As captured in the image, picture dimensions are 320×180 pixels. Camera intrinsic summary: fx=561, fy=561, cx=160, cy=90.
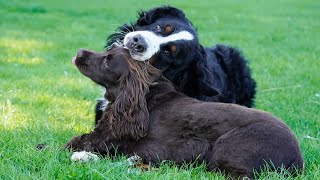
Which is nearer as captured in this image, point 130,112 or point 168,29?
point 130,112

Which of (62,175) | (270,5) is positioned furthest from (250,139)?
(270,5)

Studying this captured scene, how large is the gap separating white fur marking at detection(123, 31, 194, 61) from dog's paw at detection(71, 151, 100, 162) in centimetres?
93

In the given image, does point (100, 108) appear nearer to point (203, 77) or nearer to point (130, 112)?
point (130, 112)

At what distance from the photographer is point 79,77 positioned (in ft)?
25.9

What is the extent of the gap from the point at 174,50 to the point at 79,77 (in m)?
3.10

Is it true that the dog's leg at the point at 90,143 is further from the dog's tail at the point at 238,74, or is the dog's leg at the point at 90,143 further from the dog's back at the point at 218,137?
the dog's tail at the point at 238,74

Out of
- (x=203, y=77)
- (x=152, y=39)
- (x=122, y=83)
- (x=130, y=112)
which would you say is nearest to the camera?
(x=130, y=112)

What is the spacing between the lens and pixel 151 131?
4.40m

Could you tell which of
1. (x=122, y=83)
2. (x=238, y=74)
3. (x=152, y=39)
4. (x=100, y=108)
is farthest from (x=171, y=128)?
(x=238, y=74)

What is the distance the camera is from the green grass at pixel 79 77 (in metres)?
4.04

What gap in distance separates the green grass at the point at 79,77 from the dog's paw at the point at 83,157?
52mm

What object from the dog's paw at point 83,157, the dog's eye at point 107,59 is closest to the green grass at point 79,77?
the dog's paw at point 83,157

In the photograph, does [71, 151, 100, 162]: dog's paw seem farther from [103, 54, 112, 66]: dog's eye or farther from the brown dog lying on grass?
[103, 54, 112, 66]: dog's eye

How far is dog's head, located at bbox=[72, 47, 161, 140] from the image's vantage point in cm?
438
